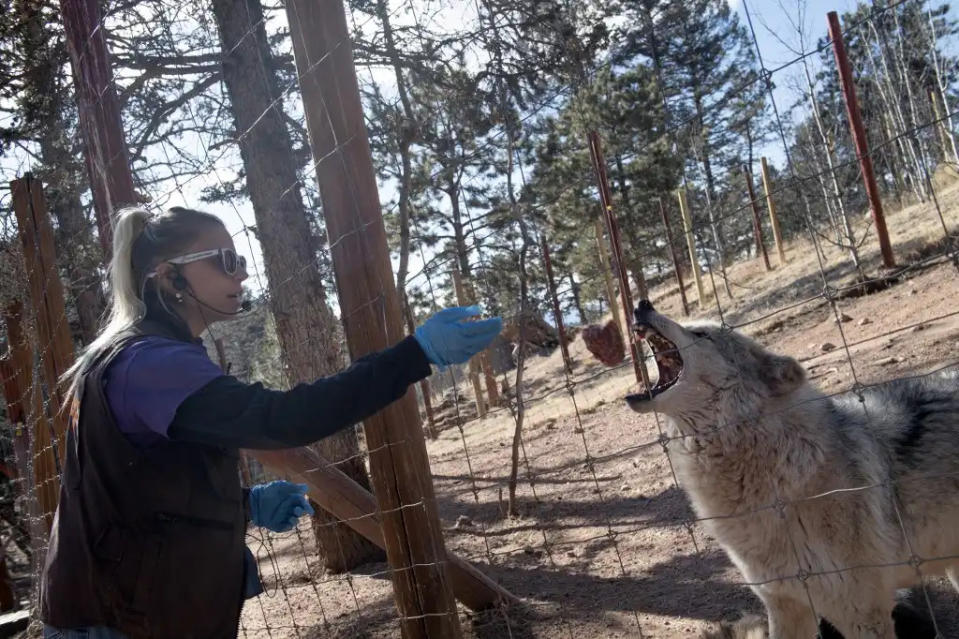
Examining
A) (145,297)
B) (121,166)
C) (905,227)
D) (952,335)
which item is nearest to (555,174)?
(905,227)

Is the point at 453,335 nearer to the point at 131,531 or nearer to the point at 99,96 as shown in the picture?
the point at 131,531

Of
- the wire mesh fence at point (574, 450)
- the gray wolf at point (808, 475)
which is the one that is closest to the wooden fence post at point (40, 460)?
the wire mesh fence at point (574, 450)

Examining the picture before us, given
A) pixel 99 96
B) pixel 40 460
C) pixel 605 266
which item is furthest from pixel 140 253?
pixel 605 266

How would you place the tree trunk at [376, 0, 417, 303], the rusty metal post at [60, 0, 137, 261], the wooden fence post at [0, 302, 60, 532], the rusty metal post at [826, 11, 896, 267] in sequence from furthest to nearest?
the rusty metal post at [826, 11, 896, 267] < the tree trunk at [376, 0, 417, 303] < the wooden fence post at [0, 302, 60, 532] < the rusty metal post at [60, 0, 137, 261]

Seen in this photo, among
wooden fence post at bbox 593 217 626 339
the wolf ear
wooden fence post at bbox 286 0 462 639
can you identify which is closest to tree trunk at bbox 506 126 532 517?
wooden fence post at bbox 286 0 462 639

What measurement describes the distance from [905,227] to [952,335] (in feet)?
27.3

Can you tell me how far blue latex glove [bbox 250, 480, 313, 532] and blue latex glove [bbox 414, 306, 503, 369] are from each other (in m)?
1.20

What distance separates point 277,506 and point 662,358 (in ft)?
7.00

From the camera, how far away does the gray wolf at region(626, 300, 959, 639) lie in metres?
2.81

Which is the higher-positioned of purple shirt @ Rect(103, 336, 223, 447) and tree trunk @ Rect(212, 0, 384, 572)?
A: tree trunk @ Rect(212, 0, 384, 572)

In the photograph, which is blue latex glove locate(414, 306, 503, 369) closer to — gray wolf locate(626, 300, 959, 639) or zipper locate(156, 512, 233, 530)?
zipper locate(156, 512, 233, 530)

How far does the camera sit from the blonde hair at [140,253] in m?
2.04

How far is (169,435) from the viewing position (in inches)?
66.7

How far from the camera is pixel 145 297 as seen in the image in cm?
205
